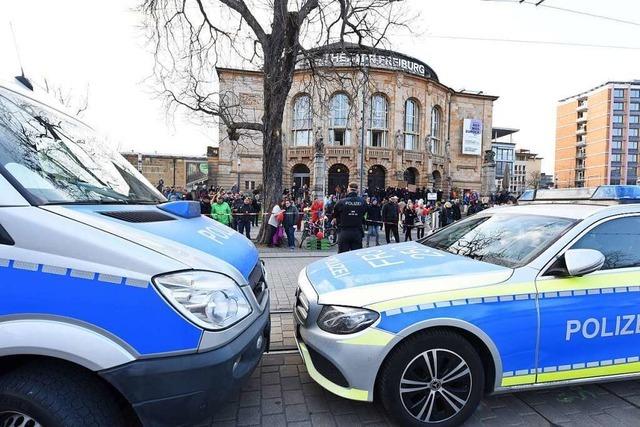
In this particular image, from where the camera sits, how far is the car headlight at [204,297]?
188 centimetres

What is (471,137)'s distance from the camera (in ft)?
148

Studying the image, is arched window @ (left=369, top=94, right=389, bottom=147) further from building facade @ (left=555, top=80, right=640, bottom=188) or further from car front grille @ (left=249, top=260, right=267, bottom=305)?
building facade @ (left=555, top=80, right=640, bottom=188)

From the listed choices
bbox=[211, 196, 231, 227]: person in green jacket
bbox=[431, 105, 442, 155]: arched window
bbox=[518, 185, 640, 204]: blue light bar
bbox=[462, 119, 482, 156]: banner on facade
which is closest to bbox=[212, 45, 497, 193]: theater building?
bbox=[431, 105, 442, 155]: arched window

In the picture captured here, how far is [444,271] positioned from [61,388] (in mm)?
2442

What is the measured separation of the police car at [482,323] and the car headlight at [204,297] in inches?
33.2

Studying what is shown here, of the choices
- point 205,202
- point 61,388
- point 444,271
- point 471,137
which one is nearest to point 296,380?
point 444,271

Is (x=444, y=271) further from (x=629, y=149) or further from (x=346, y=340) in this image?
(x=629, y=149)

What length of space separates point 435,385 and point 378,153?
3600 cm

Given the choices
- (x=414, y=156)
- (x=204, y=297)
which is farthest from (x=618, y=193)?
(x=414, y=156)

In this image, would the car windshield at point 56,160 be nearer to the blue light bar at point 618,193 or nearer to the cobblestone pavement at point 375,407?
the cobblestone pavement at point 375,407

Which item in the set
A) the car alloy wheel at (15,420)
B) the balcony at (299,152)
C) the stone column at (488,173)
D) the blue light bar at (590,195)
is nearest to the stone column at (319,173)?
the balcony at (299,152)

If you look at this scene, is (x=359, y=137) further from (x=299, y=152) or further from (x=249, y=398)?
(x=249, y=398)

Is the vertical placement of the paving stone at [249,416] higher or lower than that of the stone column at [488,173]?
lower

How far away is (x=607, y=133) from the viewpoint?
92625 millimetres
